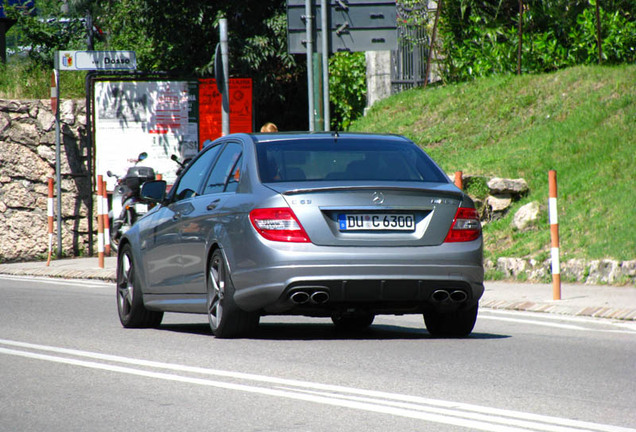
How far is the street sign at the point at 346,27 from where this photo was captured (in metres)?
18.0

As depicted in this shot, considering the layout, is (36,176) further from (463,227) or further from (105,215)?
(463,227)

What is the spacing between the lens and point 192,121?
24.7 meters

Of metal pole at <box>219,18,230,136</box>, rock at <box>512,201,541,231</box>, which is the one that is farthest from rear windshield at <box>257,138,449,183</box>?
metal pole at <box>219,18,230,136</box>

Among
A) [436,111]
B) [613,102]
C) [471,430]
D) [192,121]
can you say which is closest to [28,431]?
[471,430]

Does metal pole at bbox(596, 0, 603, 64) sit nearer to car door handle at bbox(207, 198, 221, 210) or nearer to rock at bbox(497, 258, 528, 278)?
rock at bbox(497, 258, 528, 278)

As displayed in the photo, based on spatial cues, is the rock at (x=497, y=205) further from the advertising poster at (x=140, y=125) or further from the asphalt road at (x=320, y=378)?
the advertising poster at (x=140, y=125)

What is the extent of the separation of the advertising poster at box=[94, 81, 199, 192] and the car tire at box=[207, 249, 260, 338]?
14048 mm

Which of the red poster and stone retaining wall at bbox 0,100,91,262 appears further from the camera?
the red poster

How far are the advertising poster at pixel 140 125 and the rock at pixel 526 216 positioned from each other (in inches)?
349

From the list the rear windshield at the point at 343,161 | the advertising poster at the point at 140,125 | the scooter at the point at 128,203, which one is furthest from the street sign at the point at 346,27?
the rear windshield at the point at 343,161

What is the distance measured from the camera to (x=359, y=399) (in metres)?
6.89

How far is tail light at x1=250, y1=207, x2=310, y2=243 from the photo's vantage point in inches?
358

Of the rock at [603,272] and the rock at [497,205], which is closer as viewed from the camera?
the rock at [603,272]

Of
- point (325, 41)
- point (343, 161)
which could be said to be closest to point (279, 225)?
point (343, 161)
